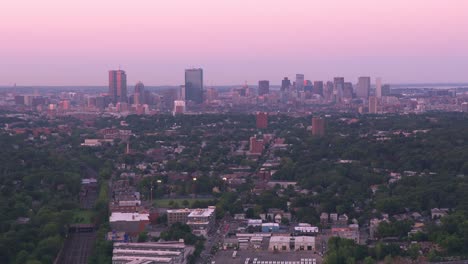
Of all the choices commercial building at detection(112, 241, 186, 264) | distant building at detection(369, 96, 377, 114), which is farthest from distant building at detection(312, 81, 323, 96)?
commercial building at detection(112, 241, 186, 264)

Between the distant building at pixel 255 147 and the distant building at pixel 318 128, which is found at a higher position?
the distant building at pixel 318 128

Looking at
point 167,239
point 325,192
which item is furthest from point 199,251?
point 325,192

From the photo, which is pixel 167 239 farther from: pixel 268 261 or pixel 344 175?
pixel 344 175

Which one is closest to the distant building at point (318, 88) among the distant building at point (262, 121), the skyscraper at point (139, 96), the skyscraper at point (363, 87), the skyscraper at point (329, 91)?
the skyscraper at point (329, 91)

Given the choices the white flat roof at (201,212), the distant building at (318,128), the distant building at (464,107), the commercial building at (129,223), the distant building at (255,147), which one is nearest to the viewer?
the commercial building at (129,223)

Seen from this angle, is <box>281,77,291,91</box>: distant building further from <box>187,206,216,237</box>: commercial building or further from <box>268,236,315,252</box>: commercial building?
<box>268,236,315,252</box>: commercial building

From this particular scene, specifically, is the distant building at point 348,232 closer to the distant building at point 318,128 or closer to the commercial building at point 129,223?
the commercial building at point 129,223

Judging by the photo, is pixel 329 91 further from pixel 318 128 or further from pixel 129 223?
pixel 129 223

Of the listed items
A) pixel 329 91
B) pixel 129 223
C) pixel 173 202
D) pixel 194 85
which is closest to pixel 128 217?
pixel 129 223
